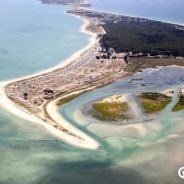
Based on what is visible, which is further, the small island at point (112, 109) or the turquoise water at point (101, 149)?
the small island at point (112, 109)

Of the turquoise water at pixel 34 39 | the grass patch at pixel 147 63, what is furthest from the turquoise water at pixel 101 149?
the grass patch at pixel 147 63

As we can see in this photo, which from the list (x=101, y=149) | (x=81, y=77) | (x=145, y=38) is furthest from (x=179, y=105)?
(x=145, y=38)

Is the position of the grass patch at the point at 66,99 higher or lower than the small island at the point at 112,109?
lower

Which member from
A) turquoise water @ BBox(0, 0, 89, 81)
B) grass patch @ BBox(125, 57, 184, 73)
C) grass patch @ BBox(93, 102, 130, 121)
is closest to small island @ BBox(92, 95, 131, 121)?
grass patch @ BBox(93, 102, 130, 121)

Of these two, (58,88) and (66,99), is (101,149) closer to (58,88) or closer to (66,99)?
(66,99)

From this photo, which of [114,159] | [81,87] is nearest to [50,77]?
[81,87]

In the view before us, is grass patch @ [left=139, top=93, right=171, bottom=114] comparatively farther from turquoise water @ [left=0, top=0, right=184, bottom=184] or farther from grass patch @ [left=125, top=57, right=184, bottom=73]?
grass patch @ [left=125, top=57, right=184, bottom=73]

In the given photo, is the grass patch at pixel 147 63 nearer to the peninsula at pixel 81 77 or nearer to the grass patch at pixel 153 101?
the peninsula at pixel 81 77
